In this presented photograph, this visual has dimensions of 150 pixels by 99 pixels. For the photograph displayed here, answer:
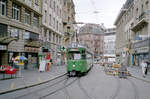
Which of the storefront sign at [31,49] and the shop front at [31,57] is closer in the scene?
the storefront sign at [31,49]

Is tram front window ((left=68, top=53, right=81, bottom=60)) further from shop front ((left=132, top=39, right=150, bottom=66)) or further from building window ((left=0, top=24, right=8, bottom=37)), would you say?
shop front ((left=132, top=39, right=150, bottom=66))

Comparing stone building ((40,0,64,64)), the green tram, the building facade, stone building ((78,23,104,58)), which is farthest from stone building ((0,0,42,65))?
stone building ((78,23,104,58))

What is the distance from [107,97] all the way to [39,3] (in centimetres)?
2180

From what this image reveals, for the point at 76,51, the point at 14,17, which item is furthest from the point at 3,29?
the point at 76,51

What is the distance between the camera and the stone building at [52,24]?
97.5ft

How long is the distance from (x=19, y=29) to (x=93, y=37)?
8135 centimetres

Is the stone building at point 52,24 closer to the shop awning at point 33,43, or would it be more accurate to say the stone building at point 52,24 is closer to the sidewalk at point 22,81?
the shop awning at point 33,43

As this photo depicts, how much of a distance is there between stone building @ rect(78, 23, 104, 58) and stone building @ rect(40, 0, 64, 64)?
57834mm

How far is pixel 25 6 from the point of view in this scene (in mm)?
22234

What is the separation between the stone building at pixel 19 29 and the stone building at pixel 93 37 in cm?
7298

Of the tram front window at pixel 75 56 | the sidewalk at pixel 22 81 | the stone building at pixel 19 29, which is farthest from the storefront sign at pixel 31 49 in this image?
the tram front window at pixel 75 56

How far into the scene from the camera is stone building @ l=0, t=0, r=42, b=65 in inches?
714

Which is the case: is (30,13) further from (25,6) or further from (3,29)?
(3,29)

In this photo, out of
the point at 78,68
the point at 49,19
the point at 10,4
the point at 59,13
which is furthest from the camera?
the point at 59,13
